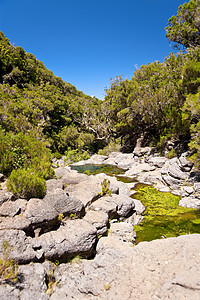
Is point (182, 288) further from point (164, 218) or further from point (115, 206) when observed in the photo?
point (164, 218)

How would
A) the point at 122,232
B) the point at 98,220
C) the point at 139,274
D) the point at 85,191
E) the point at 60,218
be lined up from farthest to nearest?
the point at 85,191, the point at 122,232, the point at 98,220, the point at 60,218, the point at 139,274

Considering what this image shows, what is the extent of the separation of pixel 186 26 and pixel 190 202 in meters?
19.8

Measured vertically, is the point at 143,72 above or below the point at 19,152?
above

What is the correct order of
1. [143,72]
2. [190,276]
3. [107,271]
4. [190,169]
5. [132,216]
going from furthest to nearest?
[143,72] → [190,169] → [132,216] → [107,271] → [190,276]

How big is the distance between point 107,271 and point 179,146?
17.4 metres

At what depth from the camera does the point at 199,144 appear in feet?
40.8

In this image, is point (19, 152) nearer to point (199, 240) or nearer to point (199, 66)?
A: point (199, 240)

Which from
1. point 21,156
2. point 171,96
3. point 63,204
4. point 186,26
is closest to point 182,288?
point 63,204

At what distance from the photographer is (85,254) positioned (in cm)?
596

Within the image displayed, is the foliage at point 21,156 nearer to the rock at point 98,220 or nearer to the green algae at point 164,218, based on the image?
the rock at point 98,220

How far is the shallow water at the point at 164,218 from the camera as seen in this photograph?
7.96m

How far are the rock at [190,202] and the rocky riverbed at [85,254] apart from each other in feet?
16.9

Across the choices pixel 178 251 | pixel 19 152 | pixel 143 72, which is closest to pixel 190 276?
pixel 178 251

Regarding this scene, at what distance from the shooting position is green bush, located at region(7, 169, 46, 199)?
22.0 feet
